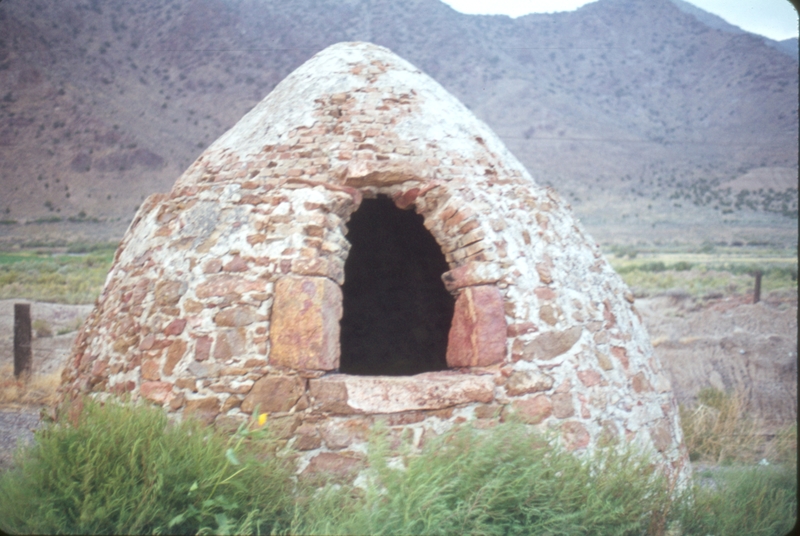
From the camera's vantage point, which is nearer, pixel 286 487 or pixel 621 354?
pixel 286 487

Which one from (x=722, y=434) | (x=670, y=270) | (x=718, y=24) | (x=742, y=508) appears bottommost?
(x=722, y=434)

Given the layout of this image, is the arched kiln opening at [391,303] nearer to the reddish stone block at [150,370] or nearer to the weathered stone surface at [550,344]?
the weathered stone surface at [550,344]

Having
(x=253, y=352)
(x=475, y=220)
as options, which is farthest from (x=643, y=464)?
(x=253, y=352)

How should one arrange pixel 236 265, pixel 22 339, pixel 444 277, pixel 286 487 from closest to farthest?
pixel 286 487 → pixel 236 265 → pixel 444 277 → pixel 22 339

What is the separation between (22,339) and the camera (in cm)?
572

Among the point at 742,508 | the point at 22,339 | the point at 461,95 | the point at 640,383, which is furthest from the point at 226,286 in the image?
the point at 461,95

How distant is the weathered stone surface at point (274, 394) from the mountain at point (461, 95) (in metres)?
3.12

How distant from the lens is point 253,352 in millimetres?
3143

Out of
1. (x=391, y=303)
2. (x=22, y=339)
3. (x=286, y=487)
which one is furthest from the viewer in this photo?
(x=391, y=303)

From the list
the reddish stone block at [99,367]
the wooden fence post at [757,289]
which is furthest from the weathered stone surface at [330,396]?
the wooden fence post at [757,289]

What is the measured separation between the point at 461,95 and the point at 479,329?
960 centimetres

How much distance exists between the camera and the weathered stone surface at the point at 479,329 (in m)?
3.32

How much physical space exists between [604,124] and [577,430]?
40.0 ft

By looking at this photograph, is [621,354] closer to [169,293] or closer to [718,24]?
[169,293]
